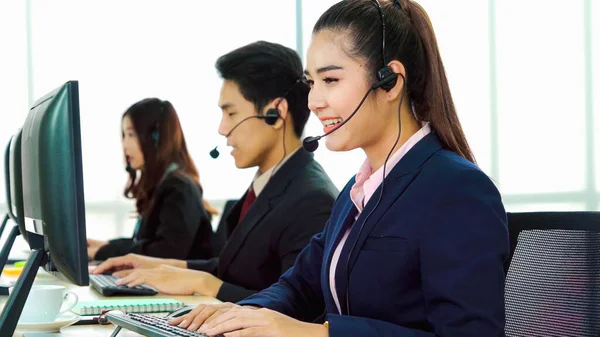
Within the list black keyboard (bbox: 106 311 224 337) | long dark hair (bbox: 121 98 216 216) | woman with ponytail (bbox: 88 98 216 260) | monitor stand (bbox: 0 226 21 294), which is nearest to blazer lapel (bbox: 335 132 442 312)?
black keyboard (bbox: 106 311 224 337)

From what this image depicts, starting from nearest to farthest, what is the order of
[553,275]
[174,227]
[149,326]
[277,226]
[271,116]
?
[149,326], [553,275], [277,226], [271,116], [174,227]

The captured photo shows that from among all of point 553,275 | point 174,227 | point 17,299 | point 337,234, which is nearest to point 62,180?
point 17,299

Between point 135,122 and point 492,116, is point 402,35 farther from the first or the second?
point 492,116

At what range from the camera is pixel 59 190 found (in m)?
1.13

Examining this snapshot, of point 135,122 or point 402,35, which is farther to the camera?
point 135,122

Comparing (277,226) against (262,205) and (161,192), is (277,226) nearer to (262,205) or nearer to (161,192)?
(262,205)

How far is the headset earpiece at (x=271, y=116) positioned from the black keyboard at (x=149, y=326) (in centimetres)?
103

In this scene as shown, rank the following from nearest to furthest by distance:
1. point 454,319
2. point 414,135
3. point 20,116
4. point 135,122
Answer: point 454,319 < point 414,135 < point 135,122 < point 20,116

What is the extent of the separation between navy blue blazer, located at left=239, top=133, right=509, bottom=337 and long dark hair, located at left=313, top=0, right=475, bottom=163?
0.04 meters

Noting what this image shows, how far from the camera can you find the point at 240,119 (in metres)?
2.36

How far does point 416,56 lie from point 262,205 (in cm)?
92

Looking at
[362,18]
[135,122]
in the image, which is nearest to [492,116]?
[135,122]

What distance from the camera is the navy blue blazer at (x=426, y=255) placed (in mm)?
1142

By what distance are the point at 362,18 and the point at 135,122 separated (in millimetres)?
2231
